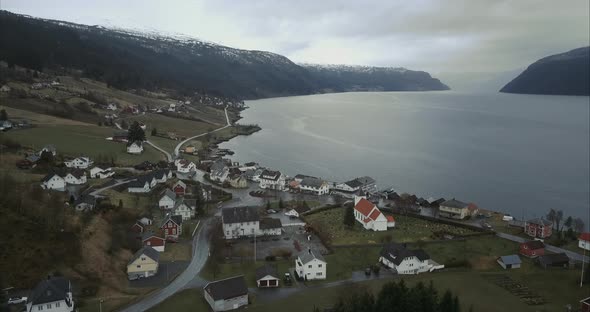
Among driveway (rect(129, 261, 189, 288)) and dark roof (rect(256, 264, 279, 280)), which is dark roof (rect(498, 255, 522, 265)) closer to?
dark roof (rect(256, 264, 279, 280))

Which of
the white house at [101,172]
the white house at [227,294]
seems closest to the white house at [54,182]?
the white house at [101,172]

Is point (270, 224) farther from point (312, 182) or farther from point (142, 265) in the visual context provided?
point (312, 182)

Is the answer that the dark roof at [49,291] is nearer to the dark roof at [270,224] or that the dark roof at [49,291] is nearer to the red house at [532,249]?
the dark roof at [270,224]

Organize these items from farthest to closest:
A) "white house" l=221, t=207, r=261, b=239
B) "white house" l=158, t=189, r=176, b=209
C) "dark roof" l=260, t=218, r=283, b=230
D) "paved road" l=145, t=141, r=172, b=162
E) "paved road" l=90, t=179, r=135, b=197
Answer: "paved road" l=145, t=141, r=172, b=162 → "paved road" l=90, t=179, r=135, b=197 → "white house" l=158, t=189, r=176, b=209 → "dark roof" l=260, t=218, r=283, b=230 → "white house" l=221, t=207, r=261, b=239

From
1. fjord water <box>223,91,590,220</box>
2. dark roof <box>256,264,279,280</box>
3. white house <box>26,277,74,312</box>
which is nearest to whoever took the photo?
white house <box>26,277,74,312</box>

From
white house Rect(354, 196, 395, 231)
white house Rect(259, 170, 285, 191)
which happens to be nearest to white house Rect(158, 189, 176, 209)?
white house Rect(259, 170, 285, 191)

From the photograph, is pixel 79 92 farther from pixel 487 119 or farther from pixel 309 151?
pixel 487 119

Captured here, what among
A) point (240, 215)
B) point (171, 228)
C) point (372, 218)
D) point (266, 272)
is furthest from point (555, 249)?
point (171, 228)

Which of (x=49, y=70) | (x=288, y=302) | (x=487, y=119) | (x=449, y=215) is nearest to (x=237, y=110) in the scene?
(x=49, y=70)
